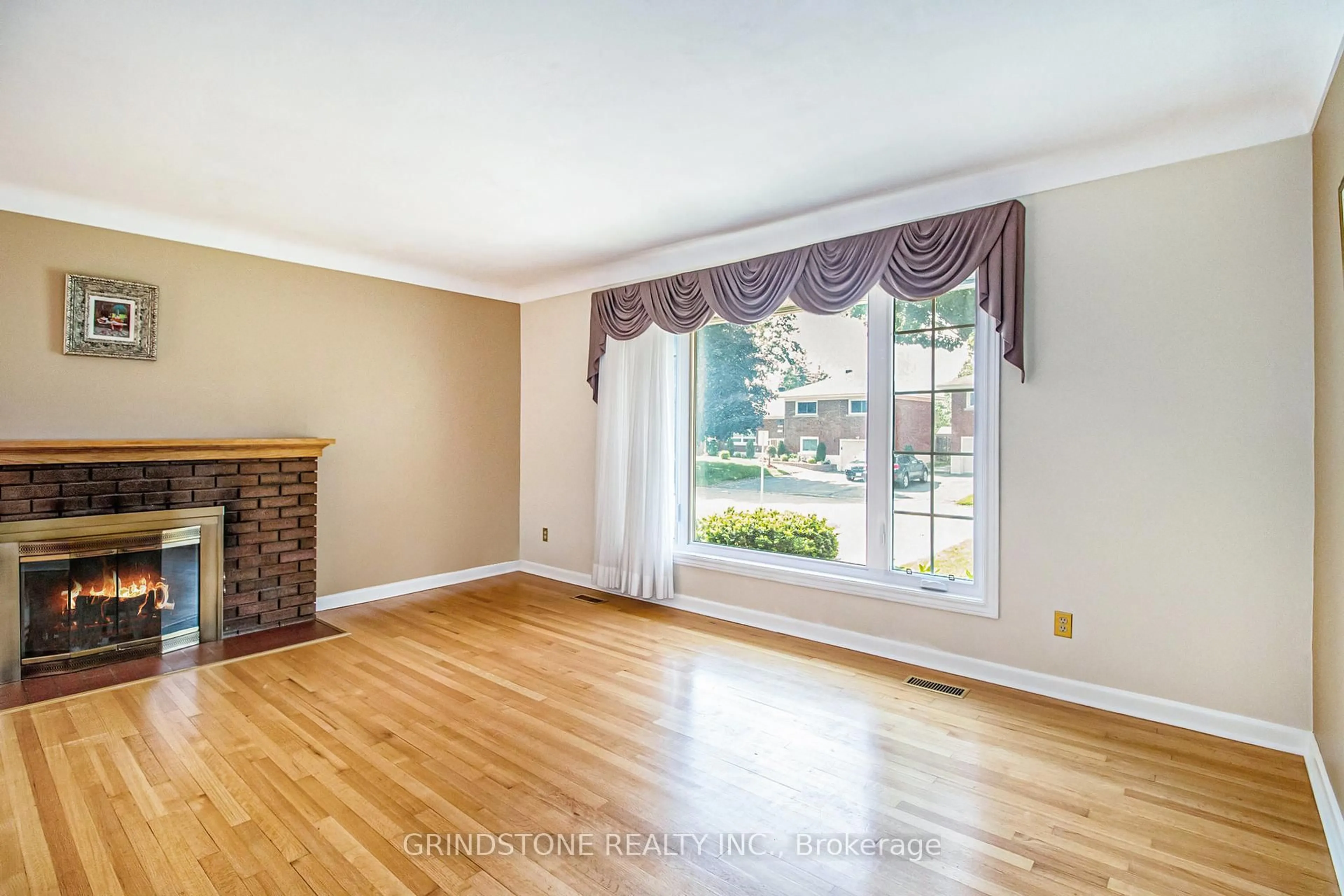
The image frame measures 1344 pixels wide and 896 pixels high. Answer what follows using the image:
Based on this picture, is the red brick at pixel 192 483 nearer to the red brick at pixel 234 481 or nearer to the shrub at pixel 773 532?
the red brick at pixel 234 481

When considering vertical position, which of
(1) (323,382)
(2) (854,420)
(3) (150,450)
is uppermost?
(1) (323,382)

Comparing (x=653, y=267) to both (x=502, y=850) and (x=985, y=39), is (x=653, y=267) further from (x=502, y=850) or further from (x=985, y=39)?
(x=502, y=850)

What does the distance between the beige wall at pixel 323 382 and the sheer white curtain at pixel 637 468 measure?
1.15 meters

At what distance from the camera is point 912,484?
353 centimetres

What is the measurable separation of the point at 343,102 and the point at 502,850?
8.81ft

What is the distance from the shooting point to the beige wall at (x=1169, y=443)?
253 centimetres

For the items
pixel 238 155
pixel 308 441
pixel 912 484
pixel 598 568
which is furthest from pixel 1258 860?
pixel 308 441

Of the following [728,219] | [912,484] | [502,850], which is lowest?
[502,850]

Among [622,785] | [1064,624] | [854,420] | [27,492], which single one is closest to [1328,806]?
[1064,624]

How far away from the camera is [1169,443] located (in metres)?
2.75

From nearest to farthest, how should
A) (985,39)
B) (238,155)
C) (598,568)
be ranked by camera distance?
1. (985,39)
2. (238,155)
3. (598,568)

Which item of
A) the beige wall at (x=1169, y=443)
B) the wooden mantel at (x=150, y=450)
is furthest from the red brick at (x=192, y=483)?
the beige wall at (x=1169, y=443)

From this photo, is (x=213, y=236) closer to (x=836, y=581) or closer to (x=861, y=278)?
(x=861, y=278)

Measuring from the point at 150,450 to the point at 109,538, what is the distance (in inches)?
20.0
